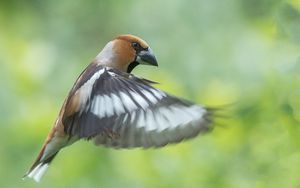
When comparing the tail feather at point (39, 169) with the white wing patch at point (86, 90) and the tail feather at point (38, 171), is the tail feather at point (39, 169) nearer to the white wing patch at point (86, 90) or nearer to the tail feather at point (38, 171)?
the tail feather at point (38, 171)

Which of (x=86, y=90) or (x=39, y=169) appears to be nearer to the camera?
(x=86, y=90)

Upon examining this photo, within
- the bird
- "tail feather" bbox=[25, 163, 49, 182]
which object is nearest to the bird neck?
the bird

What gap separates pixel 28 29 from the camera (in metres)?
3.35

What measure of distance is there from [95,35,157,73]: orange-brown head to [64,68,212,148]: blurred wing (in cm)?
5

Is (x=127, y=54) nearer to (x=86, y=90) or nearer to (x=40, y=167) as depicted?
(x=86, y=90)

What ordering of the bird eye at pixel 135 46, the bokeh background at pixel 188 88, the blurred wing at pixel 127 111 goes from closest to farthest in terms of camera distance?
the blurred wing at pixel 127 111 < the bird eye at pixel 135 46 < the bokeh background at pixel 188 88

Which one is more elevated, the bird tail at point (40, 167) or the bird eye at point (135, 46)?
the bird eye at point (135, 46)

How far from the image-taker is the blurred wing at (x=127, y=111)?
126 centimetres

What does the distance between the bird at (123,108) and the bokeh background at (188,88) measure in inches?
16.1

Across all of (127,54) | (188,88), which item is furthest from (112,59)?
(188,88)

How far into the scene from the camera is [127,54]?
1393mm

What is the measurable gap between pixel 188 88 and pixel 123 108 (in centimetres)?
141

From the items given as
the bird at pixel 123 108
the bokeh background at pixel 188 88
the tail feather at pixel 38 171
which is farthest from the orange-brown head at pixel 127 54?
the bokeh background at pixel 188 88

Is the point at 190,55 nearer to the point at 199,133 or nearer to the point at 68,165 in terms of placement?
the point at 68,165
